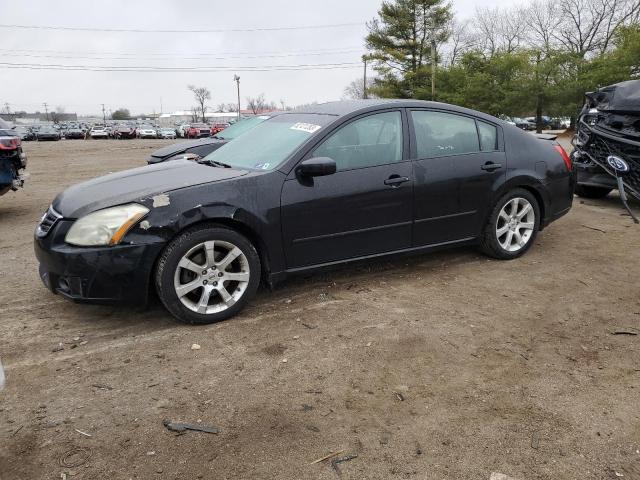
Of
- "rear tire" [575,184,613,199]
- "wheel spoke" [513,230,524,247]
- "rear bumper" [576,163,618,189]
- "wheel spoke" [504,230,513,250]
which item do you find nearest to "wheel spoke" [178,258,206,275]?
"wheel spoke" [504,230,513,250]

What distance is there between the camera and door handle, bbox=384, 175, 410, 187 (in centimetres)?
421

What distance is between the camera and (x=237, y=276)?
12.2 ft

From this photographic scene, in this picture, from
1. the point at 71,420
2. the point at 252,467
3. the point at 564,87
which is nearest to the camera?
the point at 252,467

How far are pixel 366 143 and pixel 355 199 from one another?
0.51 metres

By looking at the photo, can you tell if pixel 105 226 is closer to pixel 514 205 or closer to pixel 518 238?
pixel 514 205

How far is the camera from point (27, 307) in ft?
13.3

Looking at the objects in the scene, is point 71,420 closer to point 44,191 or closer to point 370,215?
point 370,215

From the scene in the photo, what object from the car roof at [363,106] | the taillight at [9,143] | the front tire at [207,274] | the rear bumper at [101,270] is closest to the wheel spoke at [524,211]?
the car roof at [363,106]

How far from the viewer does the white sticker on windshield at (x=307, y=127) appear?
4127 mm

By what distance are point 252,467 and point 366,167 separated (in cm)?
254

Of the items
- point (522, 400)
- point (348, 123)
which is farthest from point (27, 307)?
point (522, 400)

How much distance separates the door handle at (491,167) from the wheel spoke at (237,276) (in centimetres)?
238

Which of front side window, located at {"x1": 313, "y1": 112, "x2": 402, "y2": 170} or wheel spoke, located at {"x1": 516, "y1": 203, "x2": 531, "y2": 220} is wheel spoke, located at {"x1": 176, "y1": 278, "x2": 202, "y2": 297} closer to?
front side window, located at {"x1": 313, "y1": 112, "x2": 402, "y2": 170}

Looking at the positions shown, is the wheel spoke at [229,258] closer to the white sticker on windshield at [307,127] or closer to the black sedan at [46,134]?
the white sticker on windshield at [307,127]
